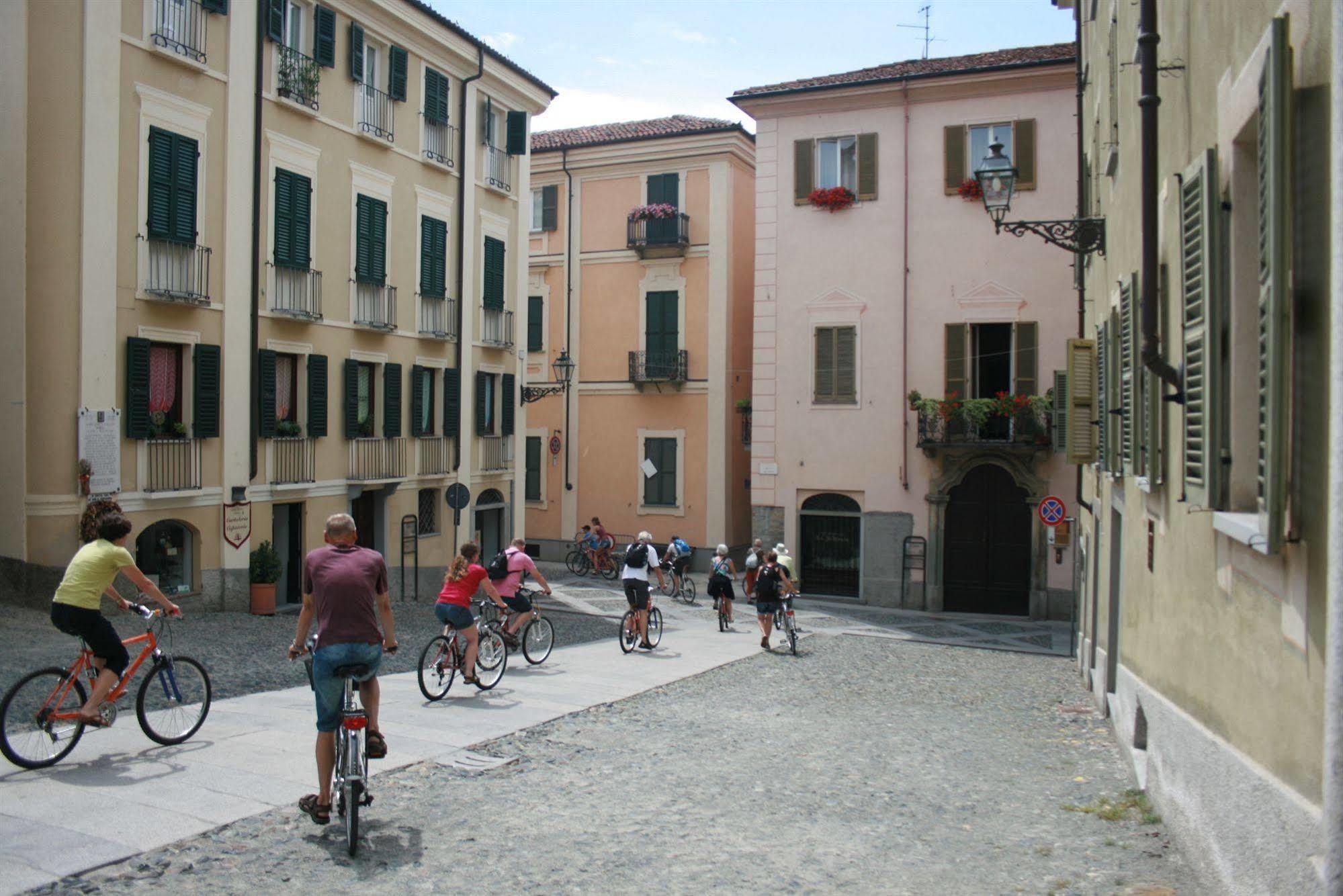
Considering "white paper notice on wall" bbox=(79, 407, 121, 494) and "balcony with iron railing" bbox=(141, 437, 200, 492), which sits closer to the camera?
"white paper notice on wall" bbox=(79, 407, 121, 494)

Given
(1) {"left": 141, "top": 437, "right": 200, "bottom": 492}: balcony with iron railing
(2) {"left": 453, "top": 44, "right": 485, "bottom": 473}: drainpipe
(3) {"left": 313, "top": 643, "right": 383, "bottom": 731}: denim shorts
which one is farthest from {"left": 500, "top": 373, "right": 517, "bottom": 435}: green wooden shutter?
(3) {"left": 313, "top": 643, "right": 383, "bottom": 731}: denim shorts

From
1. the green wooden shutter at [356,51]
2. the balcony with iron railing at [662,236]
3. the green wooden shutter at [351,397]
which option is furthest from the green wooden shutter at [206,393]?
the balcony with iron railing at [662,236]

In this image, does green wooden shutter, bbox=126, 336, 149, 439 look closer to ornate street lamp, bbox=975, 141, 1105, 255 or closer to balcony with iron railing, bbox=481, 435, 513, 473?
balcony with iron railing, bbox=481, 435, 513, 473

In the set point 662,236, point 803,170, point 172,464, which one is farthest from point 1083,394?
point 662,236

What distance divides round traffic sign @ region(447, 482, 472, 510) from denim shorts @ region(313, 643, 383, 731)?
58.2ft

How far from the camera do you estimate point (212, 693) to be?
11859mm

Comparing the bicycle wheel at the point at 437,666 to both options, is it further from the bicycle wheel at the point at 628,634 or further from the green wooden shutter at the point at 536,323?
the green wooden shutter at the point at 536,323

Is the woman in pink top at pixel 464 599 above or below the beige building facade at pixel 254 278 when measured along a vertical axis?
below

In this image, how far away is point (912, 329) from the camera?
1107 inches

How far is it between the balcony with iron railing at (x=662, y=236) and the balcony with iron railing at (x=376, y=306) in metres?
11.7

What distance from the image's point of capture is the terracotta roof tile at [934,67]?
2712cm

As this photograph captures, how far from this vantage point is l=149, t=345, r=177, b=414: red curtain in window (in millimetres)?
18578

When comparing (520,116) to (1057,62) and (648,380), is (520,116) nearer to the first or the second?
(648,380)

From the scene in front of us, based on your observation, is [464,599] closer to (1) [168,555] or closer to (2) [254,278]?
(1) [168,555]
